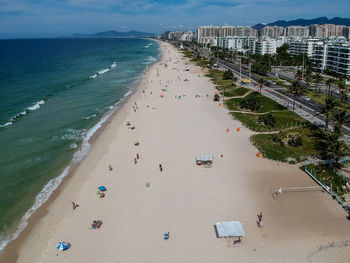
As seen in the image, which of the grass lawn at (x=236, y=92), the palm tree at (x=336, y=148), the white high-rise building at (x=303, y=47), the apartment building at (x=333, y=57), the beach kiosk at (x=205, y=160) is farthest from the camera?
the white high-rise building at (x=303, y=47)

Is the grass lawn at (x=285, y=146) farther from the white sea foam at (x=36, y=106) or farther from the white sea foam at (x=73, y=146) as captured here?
the white sea foam at (x=36, y=106)

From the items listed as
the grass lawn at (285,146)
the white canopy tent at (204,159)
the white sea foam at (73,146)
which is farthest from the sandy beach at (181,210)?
the white sea foam at (73,146)

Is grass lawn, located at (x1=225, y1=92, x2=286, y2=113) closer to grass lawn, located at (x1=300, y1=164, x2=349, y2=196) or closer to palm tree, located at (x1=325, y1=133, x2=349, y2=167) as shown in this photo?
grass lawn, located at (x1=300, y1=164, x2=349, y2=196)

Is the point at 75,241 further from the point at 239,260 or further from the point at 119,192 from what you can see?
the point at 239,260

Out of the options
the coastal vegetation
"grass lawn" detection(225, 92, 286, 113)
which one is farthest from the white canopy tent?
"grass lawn" detection(225, 92, 286, 113)

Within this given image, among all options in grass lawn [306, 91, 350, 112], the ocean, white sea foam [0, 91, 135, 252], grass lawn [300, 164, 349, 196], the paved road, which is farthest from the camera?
grass lawn [306, 91, 350, 112]

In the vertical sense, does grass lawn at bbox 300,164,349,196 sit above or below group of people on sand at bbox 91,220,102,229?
above
